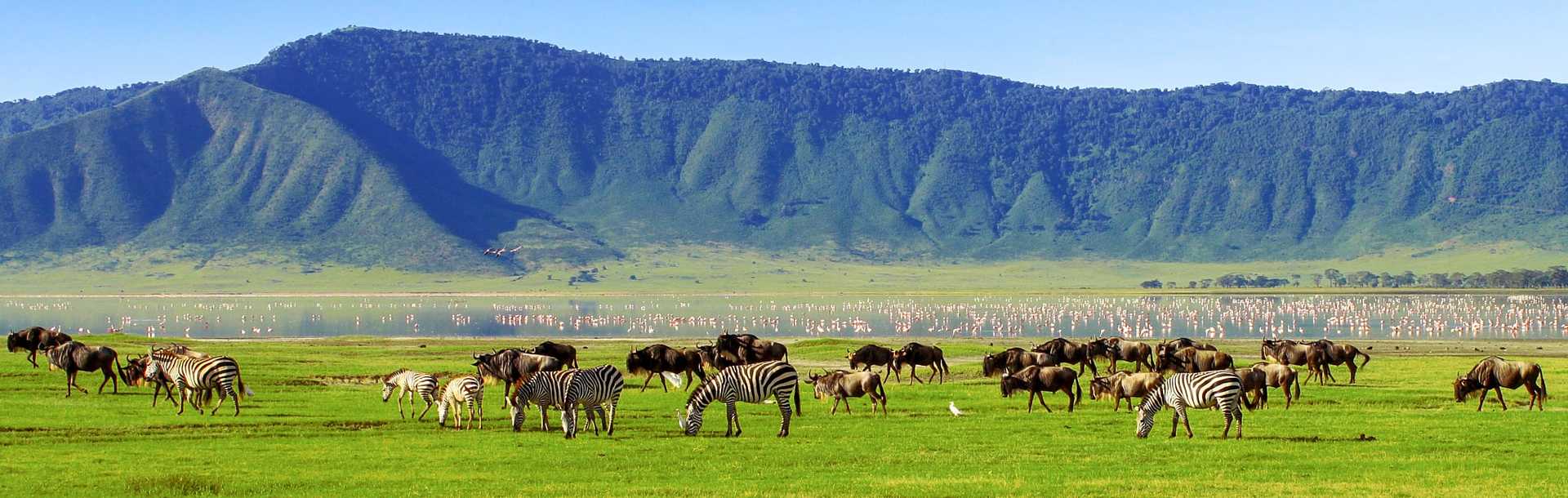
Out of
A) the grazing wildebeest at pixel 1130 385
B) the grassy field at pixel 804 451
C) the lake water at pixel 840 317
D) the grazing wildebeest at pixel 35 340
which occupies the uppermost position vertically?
the grazing wildebeest at pixel 35 340

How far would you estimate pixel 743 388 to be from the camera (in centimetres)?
2947

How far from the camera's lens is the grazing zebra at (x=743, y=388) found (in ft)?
96.0

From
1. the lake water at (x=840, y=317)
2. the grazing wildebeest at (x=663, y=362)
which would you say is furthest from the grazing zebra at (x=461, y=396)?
the lake water at (x=840, y=317)

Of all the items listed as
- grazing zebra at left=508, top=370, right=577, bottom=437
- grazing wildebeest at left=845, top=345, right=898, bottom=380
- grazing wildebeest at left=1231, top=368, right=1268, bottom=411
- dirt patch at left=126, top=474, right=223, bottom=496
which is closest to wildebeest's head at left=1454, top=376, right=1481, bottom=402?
grazing wildebeest at left=1231, top=368, right=1268, bottom=411

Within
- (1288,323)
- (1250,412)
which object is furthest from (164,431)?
(1288,323)

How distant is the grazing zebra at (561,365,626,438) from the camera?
2888 cm

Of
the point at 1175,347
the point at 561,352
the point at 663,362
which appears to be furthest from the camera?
the point at 1175,347

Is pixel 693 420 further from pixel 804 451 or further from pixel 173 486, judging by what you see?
pixel 173 486

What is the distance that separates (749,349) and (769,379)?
39.1 feet

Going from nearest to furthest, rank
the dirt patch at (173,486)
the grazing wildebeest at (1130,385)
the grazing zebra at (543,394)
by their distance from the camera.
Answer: the dirt patch at (173,486) < the grazing zebra at (543,394) < the grazing wildebeest at (1130,385)

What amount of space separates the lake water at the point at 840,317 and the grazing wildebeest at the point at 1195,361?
48.5 m

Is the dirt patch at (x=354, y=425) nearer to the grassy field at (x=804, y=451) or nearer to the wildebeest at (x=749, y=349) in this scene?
the grassy field at (x=804, y=451)

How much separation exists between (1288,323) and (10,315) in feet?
305

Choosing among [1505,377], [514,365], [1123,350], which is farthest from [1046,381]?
[1123,350]
